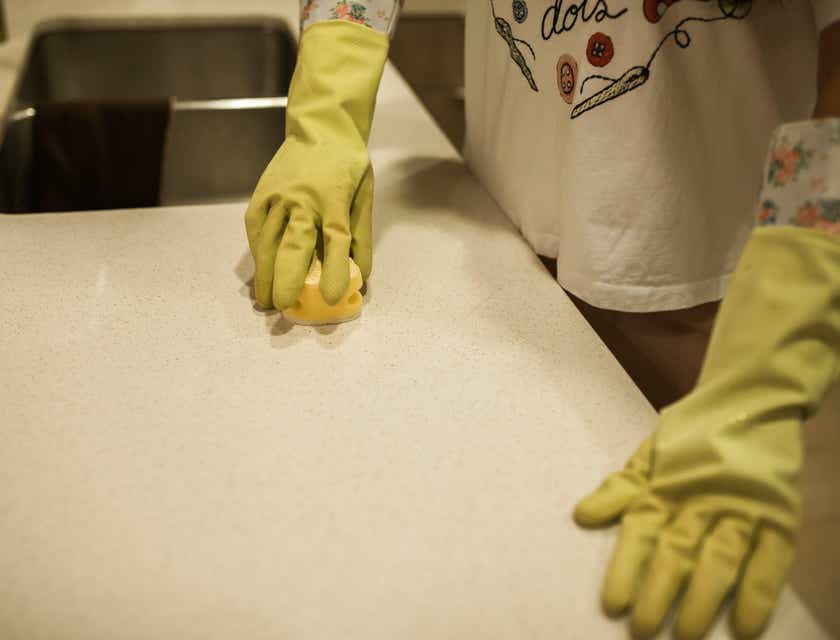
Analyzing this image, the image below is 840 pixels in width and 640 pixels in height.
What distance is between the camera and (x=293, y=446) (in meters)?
0.55

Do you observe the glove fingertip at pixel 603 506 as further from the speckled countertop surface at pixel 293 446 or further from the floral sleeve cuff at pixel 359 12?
the floral sleeve cuff at pixel 359 12

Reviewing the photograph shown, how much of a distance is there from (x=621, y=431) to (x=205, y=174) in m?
0.95

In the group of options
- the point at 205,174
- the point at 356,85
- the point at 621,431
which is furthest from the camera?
the point at 205,174

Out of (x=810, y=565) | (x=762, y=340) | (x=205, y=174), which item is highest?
(x=762, y=340)

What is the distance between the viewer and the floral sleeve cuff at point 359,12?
0.74 meters

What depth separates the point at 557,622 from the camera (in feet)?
1.48

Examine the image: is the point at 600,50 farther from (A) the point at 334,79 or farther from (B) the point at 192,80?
(B) the point at 192,80

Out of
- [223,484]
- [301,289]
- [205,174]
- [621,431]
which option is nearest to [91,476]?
[223,484]

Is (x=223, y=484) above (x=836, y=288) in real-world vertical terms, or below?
below

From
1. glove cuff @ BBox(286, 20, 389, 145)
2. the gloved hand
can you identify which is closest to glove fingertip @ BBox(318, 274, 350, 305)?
the gloved hand

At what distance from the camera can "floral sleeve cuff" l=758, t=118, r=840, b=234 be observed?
0.48 m

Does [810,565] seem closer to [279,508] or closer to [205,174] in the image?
[279,508]

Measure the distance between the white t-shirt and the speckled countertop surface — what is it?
0.07 metres

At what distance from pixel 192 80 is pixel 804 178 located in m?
1.17
